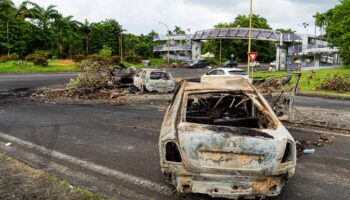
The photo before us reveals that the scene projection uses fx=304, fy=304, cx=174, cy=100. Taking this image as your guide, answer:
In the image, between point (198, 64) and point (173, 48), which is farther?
point (173, 48)

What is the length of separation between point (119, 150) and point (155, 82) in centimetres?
1148

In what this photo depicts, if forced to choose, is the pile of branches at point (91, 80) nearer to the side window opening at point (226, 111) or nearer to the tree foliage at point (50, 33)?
the side window opening at point (226, 111)

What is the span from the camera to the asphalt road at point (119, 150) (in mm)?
4719

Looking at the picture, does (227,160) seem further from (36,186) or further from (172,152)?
(36,186)

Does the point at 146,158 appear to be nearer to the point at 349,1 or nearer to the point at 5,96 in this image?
the point at 5,96

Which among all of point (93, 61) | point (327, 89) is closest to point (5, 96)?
point (93, 61)

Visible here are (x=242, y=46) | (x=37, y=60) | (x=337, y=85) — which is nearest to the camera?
(x=337, y=85)

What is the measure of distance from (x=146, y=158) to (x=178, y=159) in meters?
2.23

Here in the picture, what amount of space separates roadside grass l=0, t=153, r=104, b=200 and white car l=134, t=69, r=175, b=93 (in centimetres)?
1275

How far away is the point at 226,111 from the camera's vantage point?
614 centimetres

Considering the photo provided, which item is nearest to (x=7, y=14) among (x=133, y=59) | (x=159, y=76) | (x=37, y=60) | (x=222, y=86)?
(x=37, y=60)

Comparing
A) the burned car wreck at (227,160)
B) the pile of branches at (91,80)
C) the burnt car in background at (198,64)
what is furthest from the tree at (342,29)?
the burned car wreck at (227,160)

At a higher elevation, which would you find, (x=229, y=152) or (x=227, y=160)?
(x=229, y=152)

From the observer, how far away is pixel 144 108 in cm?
1279
